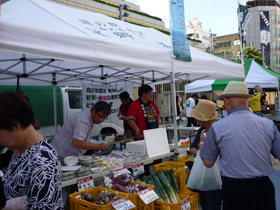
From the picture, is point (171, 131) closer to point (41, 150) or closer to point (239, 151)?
point (239, 151)

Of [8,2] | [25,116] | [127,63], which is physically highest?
[8,2]

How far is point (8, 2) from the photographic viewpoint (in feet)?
11.0

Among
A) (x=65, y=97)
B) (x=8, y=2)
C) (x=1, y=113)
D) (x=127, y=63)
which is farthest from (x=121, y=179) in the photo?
(x=65, y=97)

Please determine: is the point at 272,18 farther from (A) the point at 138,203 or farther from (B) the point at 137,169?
(A) the point at 138,203

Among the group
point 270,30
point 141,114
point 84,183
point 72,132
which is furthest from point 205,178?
point 270,30

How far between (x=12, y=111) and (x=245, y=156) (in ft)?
5.56

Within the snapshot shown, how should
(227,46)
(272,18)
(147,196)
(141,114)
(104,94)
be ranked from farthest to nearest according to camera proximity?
1. (227,46)
2. (272,18)
3. (104,94)
4. (141,114)
5. (147,196)

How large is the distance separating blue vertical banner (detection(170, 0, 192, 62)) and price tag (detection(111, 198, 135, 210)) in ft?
8.19

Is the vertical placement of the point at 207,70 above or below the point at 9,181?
above

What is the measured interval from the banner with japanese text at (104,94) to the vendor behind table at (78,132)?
2299 millimetres

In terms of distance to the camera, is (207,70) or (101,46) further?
(207,70)

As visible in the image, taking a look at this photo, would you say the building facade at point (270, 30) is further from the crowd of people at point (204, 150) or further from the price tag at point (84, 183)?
the price tag at point (84, 183)

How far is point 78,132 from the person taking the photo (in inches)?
122

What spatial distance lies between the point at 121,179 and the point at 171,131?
4879mm
